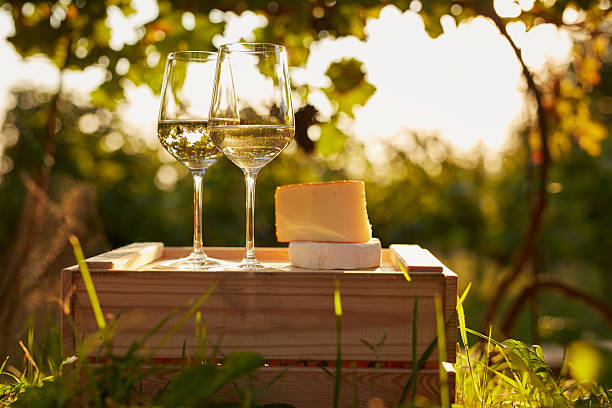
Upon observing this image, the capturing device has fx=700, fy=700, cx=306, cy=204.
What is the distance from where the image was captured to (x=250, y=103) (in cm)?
144

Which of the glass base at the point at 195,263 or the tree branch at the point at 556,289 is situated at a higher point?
the glass base at the point at 195,263

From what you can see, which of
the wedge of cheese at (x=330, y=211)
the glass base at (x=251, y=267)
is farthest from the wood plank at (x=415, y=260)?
the glass base at (x=251, y=267)

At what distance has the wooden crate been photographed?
4.54 ft

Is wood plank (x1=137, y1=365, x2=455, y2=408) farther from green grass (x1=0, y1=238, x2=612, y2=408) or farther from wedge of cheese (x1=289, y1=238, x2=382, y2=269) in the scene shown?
wedge of cheese (x1=289, y1=238, x2=382, y2=269)

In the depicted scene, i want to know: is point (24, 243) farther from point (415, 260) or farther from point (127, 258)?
point (415, 260)

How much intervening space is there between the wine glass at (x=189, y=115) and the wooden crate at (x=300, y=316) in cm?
19

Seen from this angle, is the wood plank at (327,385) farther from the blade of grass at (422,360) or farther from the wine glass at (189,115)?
the wine glass at (189,115)

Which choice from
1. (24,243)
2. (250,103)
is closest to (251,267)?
(250,103)

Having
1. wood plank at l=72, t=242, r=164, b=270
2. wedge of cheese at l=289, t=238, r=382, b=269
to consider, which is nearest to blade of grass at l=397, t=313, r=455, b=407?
wedge of cheese at l=289, t=238, r=382, b=269

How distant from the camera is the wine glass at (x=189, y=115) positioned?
160 centimetres

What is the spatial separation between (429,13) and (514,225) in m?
4.55

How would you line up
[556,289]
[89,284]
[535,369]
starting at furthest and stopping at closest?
[556,289] → [535,369] → [89,284]

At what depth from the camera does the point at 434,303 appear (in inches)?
55.1

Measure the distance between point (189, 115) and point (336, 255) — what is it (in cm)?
47
